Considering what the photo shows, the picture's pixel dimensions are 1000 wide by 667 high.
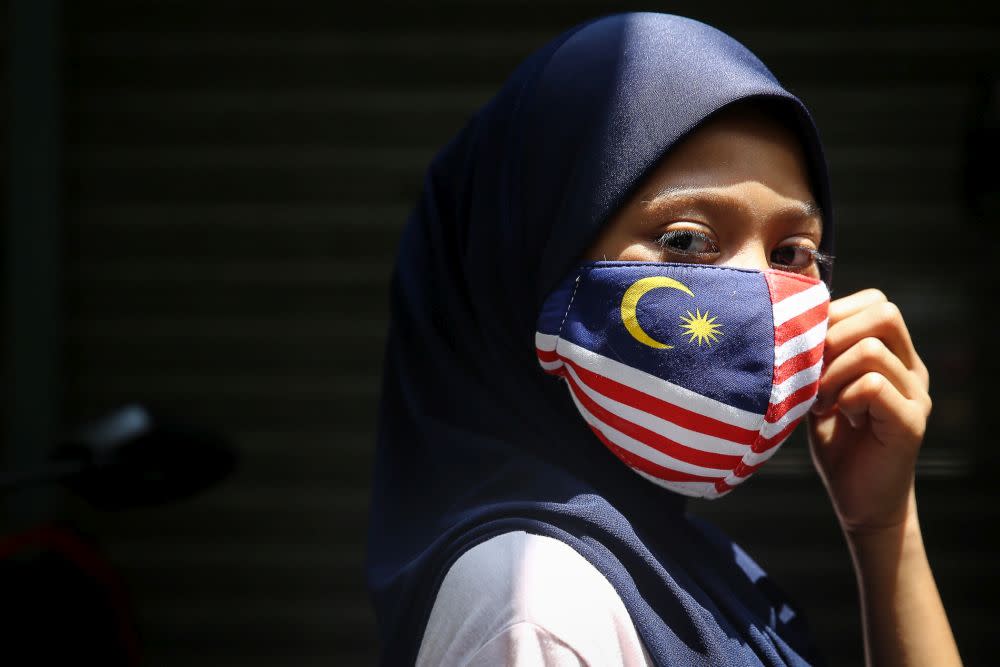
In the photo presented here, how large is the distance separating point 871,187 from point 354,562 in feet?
8.55

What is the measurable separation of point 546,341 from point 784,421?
31cm

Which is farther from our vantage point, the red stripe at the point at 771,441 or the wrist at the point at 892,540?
the wrist at the point at 892,540

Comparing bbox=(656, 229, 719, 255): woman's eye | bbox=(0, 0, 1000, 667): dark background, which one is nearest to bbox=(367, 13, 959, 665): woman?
bbox=(656, 229, 719, 255): woman's eye

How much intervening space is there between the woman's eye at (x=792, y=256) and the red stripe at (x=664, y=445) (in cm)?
29

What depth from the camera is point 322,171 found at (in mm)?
3582

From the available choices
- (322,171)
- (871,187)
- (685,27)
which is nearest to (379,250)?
(322,171)

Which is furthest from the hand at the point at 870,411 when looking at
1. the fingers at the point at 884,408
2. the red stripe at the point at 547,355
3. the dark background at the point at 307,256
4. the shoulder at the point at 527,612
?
the dark background at the point at 307,256

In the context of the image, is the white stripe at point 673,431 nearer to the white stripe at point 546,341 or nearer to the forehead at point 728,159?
the white stripe at point 546,341

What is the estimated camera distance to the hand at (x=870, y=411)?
1.23 m

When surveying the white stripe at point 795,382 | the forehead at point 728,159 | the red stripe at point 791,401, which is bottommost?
the red stripe at point 791,401

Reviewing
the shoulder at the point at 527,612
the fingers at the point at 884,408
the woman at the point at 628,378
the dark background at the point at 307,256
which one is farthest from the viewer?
the dark background at the point at 307,256

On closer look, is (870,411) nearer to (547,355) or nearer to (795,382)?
(795,382)

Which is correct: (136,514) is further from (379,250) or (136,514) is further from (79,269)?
(379,250)

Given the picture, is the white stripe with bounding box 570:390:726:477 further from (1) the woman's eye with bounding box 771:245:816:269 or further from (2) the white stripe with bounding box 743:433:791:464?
(1) the woman's eye with bounding box 771:245:816:269
